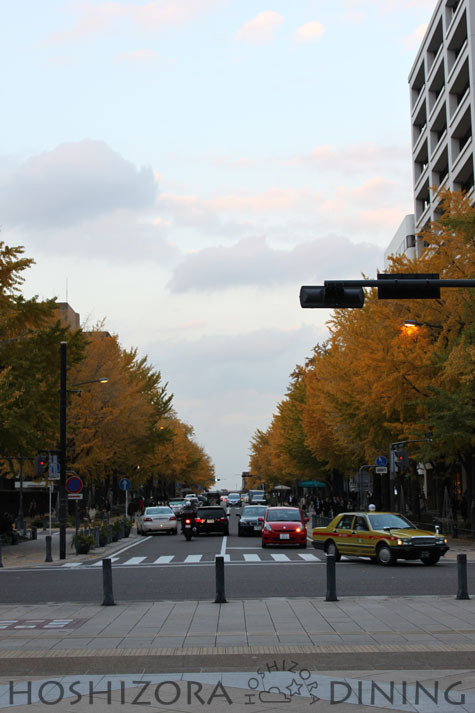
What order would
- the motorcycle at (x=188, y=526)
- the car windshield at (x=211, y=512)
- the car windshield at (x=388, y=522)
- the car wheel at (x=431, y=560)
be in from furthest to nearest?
the car windshield at (x=211, y=512)
the motorcycle at (x=188, y=526)
the car windshield at (x=388, y=522)
the car wheel at (x=431, y=560)

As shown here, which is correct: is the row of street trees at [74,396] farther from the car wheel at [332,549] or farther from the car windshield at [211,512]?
the car wheel at [332,549]

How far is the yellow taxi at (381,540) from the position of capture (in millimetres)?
24391

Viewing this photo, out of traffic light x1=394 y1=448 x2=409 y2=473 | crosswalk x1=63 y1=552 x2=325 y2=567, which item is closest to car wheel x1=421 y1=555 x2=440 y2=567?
crosswalk x1=63 y1=552 x2=325 y2=567

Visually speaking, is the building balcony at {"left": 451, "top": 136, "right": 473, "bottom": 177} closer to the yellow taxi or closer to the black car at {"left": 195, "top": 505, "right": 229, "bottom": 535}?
the black car at {"left": 195, "top": 505, "right": 229, "bottom": 535}

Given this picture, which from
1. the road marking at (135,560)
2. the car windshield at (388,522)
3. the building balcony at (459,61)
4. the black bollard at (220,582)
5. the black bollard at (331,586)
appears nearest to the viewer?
the black bollard at (220,582)

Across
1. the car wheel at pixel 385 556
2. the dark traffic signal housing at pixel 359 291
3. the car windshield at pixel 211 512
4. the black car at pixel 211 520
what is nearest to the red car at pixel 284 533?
the car wheel at pixel 385 556

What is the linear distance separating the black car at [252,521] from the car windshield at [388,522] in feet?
52.9

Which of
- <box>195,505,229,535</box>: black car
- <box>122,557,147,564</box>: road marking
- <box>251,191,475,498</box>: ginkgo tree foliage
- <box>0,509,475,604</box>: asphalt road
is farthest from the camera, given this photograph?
<box>195,505,229,535</box>: black car

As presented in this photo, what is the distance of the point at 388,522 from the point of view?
25547mm

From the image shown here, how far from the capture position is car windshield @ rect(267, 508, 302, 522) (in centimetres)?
3475

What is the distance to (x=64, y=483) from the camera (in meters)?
32.2

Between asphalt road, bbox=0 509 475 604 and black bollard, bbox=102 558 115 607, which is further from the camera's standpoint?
asphalt road, bbox=0 509 475 604

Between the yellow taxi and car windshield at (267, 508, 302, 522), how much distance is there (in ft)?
23.6

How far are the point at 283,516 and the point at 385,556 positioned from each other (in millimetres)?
10605
